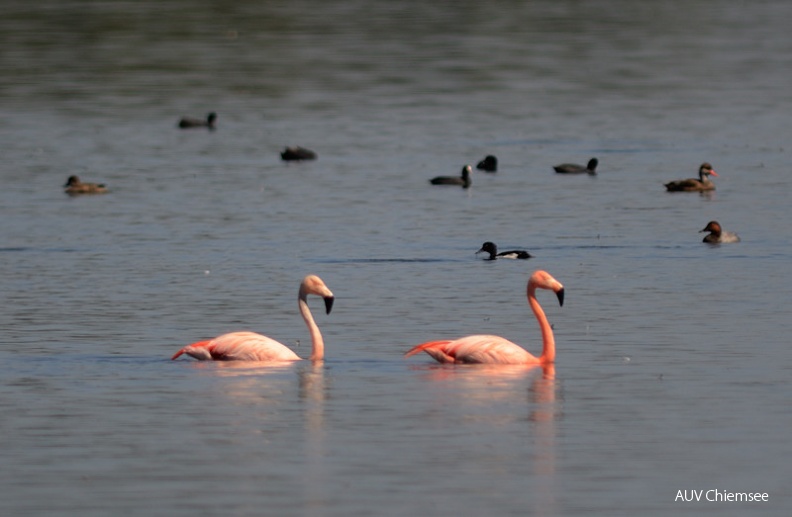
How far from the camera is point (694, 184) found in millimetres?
37750

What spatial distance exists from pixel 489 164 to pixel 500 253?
42.5 ft

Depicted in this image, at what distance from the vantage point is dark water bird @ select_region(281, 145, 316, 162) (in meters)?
44.2

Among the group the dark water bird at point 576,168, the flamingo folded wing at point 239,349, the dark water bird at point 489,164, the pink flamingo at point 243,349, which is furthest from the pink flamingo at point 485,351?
the dark water bird at point 489,164

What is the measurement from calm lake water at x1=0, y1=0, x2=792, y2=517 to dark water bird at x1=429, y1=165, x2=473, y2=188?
0.97 feet

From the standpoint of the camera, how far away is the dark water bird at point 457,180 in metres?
39.2

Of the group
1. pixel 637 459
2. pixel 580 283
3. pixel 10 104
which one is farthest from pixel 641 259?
pixel 10 104

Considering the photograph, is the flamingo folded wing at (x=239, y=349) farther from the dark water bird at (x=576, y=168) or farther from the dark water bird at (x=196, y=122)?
the dark water bird at (x=196, y=122)

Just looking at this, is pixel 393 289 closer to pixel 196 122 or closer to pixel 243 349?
pixel 243 349

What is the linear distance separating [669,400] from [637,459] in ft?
7.94

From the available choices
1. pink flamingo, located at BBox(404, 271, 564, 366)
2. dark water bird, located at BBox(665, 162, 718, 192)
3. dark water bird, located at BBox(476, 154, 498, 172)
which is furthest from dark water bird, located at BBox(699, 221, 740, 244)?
dark water bird, located at BBox(476, 154, 498, 172)

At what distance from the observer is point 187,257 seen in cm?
2908

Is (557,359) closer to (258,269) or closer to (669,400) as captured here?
(669,400)

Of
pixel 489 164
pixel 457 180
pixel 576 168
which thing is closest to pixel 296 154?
pixel 489 164

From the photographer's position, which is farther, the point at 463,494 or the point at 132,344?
the point at 132,344
